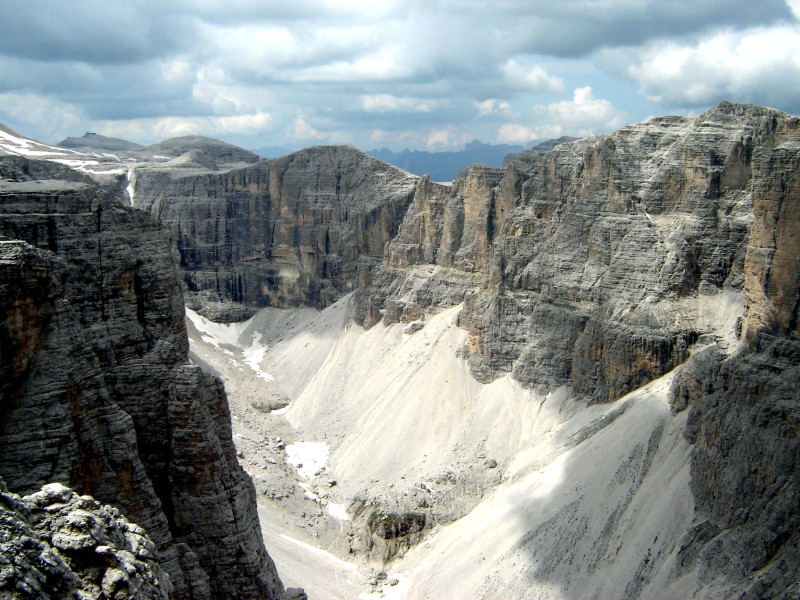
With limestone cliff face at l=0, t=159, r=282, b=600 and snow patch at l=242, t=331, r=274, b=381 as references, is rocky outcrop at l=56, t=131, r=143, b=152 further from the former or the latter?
limestone cliff face at l=0, t=159, r=282, b=600

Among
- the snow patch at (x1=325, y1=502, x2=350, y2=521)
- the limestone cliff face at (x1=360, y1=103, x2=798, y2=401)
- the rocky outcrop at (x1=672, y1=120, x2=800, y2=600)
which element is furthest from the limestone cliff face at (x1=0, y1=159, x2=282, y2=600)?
the limestone cliff face at (x1=360, y1=103, x2=798, y2=401)

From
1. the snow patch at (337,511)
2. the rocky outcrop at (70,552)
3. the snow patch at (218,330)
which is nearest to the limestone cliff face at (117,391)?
the rocky outcrop at (70,552)

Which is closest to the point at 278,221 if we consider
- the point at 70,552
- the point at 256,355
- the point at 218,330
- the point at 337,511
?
the point at 218,330

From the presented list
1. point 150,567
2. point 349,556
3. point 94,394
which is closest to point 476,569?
point 349,556

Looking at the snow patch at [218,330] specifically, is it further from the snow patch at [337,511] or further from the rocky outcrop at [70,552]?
the rocky outcrop at [70,552]

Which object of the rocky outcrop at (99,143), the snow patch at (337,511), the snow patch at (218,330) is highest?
the rocky outcrop at (99,143)

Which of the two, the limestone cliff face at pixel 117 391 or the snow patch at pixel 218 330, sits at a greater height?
the limestone cliff face at pixel 117 391

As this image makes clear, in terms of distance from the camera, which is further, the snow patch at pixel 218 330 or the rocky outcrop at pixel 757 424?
the snow patch at pixel 218 330

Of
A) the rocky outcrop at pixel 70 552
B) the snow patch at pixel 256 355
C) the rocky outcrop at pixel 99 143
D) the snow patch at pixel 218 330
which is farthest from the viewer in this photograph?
the rocky outcrop at pixel 99 143
